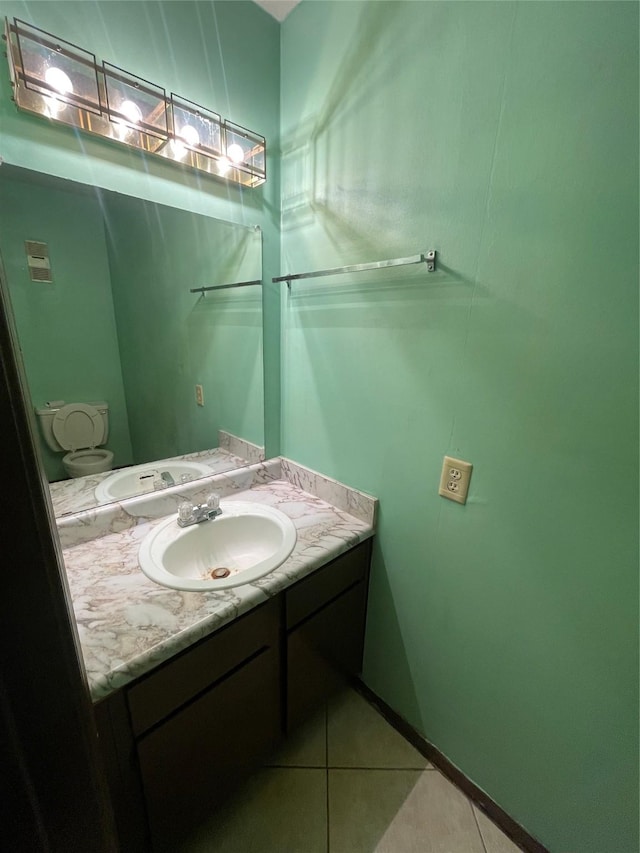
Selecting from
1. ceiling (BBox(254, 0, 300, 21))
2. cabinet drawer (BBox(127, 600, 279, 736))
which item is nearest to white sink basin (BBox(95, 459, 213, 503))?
cabinet drawer (BBox(127, 600, 279, 736))

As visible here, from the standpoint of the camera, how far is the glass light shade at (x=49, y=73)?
792mm

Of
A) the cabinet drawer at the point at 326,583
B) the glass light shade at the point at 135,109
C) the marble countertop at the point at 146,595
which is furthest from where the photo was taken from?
the cabinet drawer at the point at 326,583

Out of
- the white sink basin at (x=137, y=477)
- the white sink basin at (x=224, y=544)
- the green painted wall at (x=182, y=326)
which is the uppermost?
the green painted wall at (x=182, y=326)

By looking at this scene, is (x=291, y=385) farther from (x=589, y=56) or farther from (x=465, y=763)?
(x=465, y=763)

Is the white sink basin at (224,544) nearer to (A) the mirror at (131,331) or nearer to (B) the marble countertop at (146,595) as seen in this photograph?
(B) the marble countertop at (146,595)

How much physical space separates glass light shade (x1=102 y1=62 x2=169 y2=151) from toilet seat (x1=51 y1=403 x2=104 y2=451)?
0.81 m

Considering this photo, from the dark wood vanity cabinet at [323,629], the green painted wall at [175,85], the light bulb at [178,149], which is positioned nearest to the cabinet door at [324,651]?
the dark wood vanity cabinet at [323,629]

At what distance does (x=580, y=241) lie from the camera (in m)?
0.72

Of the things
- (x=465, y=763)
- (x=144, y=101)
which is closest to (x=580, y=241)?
(x=144, y=101)

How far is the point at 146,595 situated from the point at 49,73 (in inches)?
52.8

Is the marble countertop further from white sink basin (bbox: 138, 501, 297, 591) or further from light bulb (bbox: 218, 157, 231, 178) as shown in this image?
light bulb (bbox: 218, 157, 231, 178)

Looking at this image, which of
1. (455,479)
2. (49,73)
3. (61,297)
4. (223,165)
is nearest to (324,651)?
(455,479)

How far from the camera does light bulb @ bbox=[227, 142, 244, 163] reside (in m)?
1.16

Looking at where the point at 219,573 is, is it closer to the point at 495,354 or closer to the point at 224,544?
the point at 224,544
